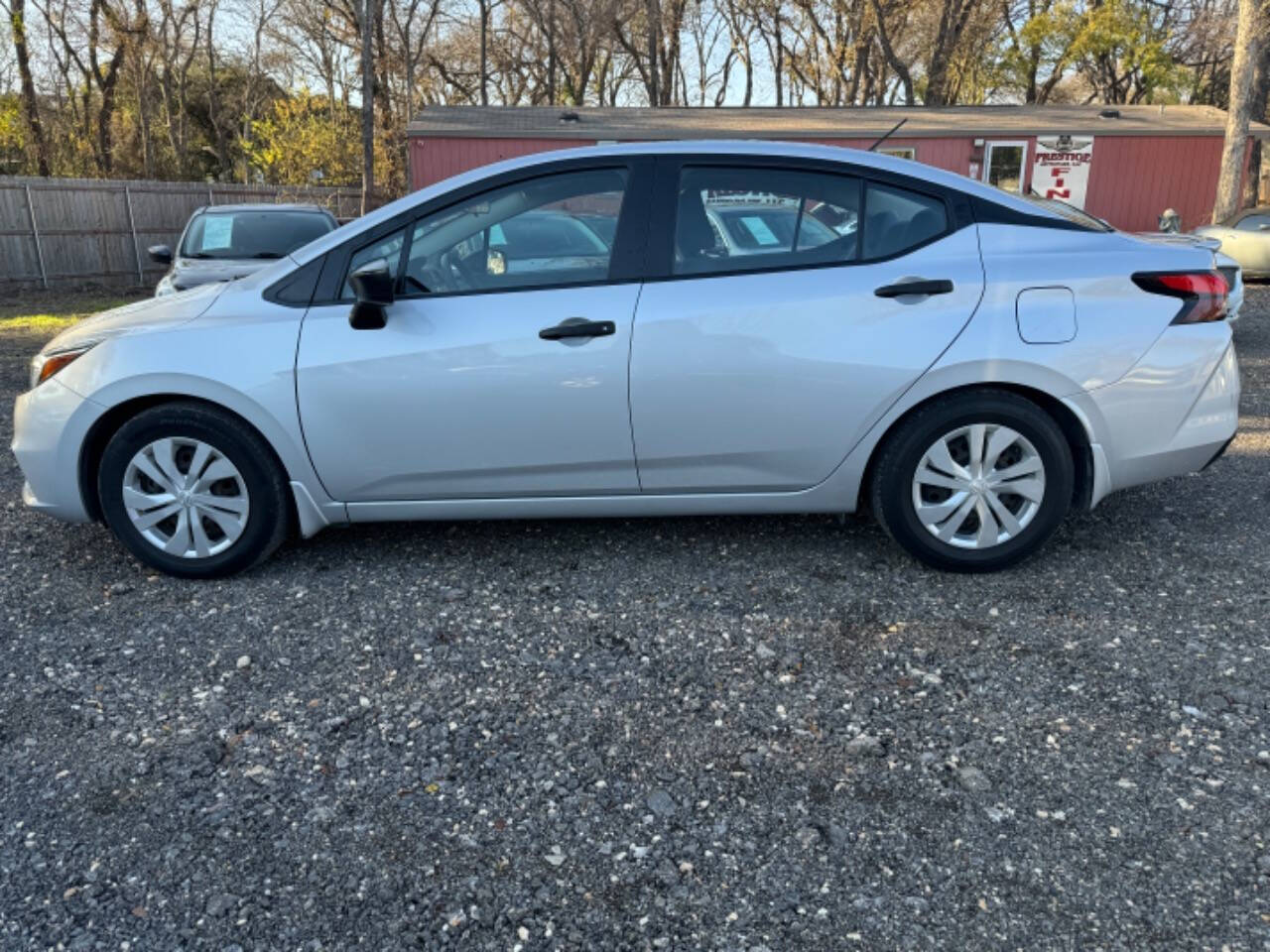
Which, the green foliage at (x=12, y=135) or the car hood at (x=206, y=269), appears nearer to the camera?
the car hood at (x=206, y=269)

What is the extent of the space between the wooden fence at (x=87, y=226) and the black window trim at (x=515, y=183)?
15321mm

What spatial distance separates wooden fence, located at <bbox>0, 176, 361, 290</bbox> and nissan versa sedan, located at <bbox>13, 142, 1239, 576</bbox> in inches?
582

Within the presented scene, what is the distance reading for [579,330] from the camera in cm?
347

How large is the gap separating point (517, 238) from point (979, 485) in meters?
2.00

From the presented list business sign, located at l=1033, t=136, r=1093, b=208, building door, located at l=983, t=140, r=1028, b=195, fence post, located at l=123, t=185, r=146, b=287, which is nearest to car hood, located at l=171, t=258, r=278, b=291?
fence post, located at l=123, t=185, r=146, b=287

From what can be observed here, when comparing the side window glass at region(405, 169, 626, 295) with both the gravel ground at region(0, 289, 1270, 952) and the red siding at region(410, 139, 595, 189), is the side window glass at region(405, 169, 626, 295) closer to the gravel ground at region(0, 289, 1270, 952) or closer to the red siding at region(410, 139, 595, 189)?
the gravel ground at region(0, 289, 1270, 952)

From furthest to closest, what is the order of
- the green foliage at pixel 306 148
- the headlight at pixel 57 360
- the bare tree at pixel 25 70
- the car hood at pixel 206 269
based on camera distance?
the green foliage at pixel 306 148
the bare tree at pixel 25 70
the car hood at pixel 206 269
the headlight at pixel 57 360

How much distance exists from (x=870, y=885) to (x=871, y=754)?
20.0 inches

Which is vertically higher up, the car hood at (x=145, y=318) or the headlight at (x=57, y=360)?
the car hood at (x=145, y=318)

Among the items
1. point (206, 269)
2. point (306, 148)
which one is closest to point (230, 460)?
point (206, 269)

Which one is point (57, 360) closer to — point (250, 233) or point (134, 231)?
point (250, 233)

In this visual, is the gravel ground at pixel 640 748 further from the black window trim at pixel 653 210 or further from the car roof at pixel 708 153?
the car roof at pixel 708 153

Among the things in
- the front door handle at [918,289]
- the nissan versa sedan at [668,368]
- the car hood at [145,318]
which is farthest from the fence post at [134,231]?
the front door handle at [918,289]

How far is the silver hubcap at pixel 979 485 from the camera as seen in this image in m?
3.56
